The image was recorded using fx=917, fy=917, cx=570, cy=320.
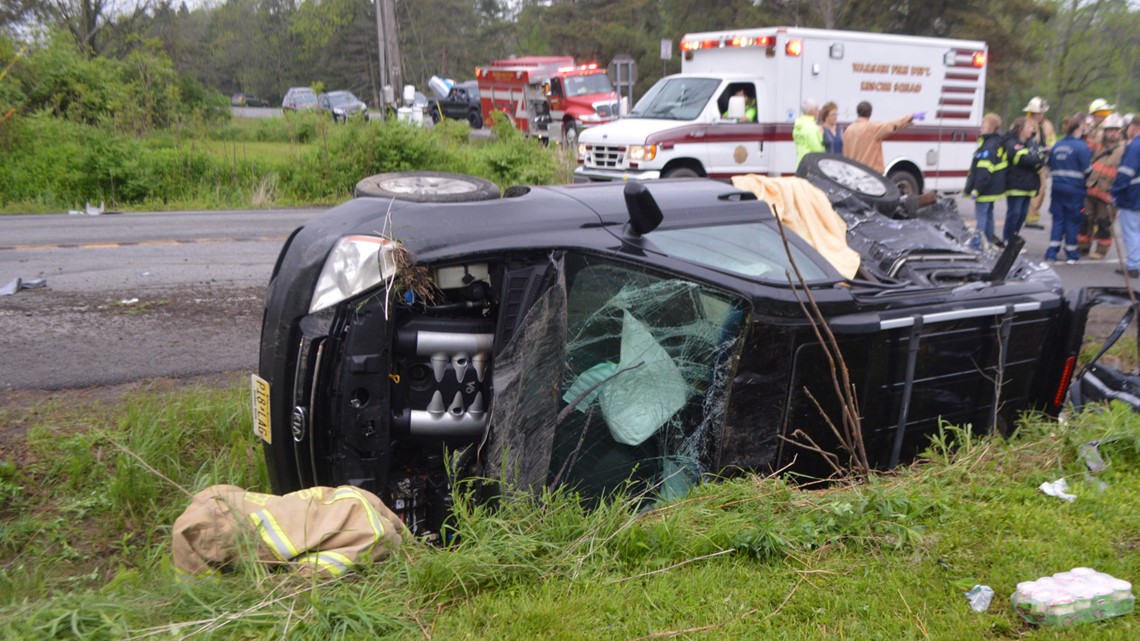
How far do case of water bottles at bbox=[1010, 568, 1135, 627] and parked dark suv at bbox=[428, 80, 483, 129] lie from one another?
116ft

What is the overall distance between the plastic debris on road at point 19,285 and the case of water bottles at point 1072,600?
8.02 meters

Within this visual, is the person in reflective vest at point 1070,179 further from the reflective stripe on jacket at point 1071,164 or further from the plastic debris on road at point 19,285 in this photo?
the plastic debris on road at point 19,285

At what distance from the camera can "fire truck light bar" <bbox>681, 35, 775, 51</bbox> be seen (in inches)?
583

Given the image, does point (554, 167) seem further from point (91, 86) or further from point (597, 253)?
point (597, 253)

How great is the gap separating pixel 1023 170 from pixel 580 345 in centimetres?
986

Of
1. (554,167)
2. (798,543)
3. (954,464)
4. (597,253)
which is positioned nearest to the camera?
(798,543)

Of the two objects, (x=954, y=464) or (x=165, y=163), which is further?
(x=165, y=163)

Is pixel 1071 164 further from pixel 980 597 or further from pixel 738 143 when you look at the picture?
pixel 980 597

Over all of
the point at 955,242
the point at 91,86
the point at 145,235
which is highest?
the point at 91,86

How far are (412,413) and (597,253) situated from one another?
0.96 m

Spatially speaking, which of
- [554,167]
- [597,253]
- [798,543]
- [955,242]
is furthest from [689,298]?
[554,167]

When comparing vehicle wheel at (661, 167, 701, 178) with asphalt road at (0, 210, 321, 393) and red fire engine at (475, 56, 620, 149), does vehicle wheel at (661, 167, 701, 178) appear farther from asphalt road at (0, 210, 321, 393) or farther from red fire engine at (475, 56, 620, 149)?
red fire engine at (475, 56, 620, 149)

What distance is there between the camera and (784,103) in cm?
1486

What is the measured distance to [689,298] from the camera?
12.3 ft
